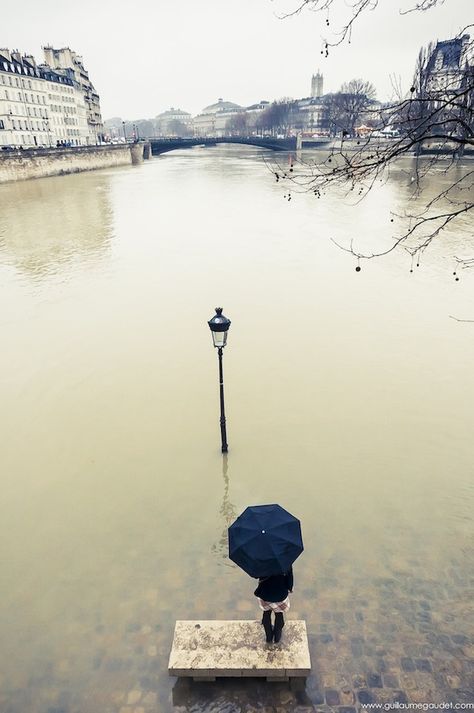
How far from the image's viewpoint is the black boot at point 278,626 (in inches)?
200

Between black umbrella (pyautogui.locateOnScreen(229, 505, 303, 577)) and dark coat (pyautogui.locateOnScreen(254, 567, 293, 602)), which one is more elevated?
black umbrella (pyautogui.locateOnScreen(229, 505, 303, 577))

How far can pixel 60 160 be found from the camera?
61875mm

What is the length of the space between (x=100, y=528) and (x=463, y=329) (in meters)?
12.6

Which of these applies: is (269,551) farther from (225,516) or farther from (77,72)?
(77,72)

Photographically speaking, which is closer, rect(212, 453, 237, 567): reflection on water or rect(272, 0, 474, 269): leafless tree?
rect(272, 0, 474, 269): leafless tree

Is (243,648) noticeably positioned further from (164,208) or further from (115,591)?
(164,208)

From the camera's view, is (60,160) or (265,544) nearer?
(265,544)

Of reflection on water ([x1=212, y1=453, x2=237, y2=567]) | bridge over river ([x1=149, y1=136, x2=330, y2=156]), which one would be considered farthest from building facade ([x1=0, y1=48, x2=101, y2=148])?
reflection on water ([x1=212, y1=453, x2=237, y2=567])

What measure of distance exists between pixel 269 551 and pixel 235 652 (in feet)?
5.07

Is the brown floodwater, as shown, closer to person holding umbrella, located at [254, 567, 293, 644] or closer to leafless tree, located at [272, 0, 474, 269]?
person holding umbrella, located at [254, 567, 293, 644]

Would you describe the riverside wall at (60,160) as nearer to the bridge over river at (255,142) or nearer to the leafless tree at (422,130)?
the bridge over river at (255,142)

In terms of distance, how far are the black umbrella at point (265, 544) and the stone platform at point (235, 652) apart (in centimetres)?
123

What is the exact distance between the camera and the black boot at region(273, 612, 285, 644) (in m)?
5.09

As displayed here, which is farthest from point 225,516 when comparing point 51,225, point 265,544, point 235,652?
point 51,225
